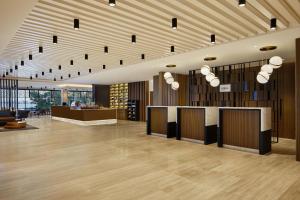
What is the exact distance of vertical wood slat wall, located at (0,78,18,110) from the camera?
15.1m

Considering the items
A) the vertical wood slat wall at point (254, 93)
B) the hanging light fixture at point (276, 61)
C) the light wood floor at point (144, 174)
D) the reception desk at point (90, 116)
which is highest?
the hanging light fixture at point (276, 61)

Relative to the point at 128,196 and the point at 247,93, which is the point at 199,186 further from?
the point at 247,93

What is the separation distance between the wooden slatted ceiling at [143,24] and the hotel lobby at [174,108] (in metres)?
0.02

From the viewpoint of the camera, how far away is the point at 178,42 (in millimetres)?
5957

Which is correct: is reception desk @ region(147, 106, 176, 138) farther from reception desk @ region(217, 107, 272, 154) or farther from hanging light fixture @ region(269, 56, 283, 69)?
hanging light fixture @ region(269, 56, 283, 69)

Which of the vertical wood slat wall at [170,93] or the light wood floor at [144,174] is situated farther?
the vertical wood slat wall at [170,93]

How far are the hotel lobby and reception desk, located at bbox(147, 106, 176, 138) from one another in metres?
0.04

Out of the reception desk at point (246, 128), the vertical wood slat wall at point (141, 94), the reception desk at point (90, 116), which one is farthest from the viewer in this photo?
the vertical wood slat wall at point (141, 94)

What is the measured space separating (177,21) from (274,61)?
340 cm

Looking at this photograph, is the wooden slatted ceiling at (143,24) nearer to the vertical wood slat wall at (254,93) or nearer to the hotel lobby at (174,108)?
the hotel lobby at (174,108)

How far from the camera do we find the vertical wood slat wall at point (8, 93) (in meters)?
15.1

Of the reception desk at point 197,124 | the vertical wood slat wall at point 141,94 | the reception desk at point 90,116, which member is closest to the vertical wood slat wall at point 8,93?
the reception desk at point 90,116

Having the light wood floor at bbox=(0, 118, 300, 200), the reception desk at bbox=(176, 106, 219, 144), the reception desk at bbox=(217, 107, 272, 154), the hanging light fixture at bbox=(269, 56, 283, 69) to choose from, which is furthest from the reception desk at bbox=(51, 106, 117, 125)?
the hanging light fixture at bbox=(269, 56, 283, 69)

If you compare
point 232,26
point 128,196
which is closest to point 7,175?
point 128,196
